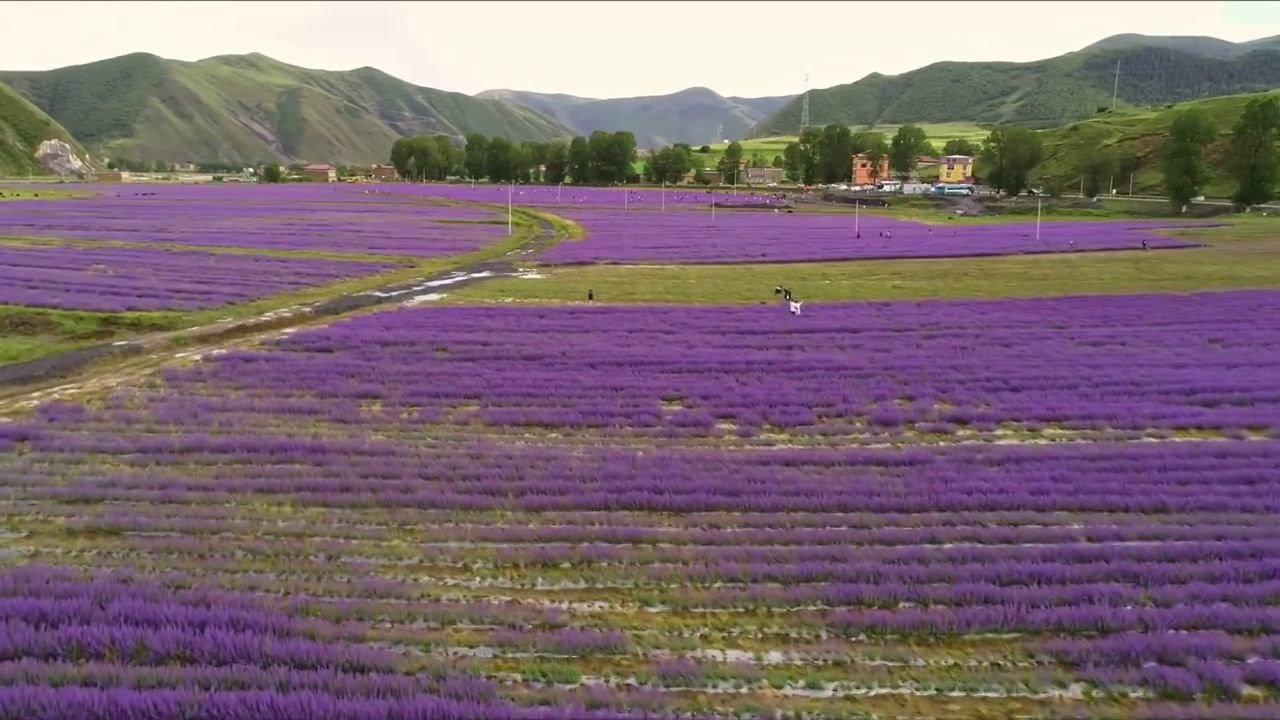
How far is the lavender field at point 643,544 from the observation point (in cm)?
720

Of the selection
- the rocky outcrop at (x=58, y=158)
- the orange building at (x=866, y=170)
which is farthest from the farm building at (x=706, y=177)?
the rocky outcrop at (x=58, y=158)

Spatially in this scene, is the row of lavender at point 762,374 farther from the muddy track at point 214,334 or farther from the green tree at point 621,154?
the green tree at point 621,154

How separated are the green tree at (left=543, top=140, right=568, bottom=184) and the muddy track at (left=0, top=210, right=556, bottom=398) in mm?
120831

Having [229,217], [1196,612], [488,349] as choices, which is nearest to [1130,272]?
[488,349]

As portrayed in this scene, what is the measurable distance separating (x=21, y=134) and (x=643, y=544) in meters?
231

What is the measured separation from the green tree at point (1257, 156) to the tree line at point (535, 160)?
96204 mm

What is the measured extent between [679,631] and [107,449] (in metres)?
11.5

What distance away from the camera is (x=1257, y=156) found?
87.4 metres

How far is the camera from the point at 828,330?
27250 mm

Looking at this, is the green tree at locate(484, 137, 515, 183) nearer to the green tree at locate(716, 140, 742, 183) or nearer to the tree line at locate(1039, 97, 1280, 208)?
the green tree at locate(716, 140, 742, 183)

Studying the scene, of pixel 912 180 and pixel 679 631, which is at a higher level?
pixel 912 180

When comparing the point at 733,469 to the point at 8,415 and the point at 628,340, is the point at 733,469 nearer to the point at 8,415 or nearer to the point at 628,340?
the point at 628,340

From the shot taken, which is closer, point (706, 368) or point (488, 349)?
point (706, 368)

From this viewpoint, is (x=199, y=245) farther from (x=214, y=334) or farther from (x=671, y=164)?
(x=671, y=164)
